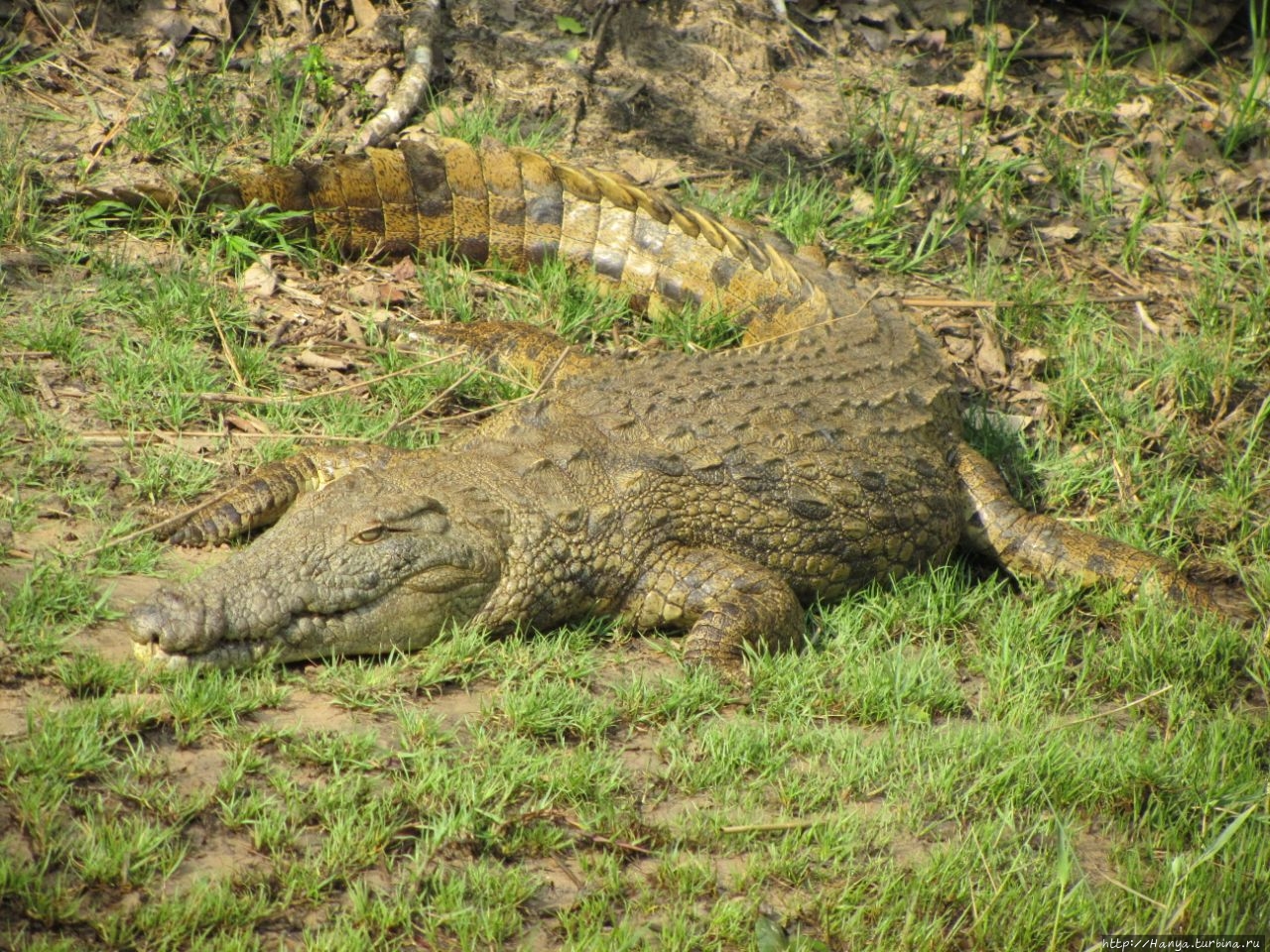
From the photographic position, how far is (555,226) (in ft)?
20.6

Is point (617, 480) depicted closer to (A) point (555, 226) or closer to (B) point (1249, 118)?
(A) point (555, 226)

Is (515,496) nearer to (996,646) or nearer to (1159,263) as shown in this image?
(996,646)

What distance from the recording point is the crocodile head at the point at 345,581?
370cm

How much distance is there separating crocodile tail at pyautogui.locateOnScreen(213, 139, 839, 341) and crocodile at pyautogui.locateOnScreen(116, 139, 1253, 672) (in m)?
0.01

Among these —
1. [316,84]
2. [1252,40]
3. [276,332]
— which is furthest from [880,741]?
[1252,40]

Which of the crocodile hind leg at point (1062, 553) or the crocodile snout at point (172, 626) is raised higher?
the crocodile snout at point (172, 626)

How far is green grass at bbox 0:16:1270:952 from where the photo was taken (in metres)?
3.21

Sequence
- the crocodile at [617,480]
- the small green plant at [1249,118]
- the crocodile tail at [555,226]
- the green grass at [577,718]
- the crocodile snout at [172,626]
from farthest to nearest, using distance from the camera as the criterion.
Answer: the small green plant at [1249,118], the crocodile tail at [555,226], the crocodile at [617,480], the crocodile snout at [172,626], the green grass at [577,718]

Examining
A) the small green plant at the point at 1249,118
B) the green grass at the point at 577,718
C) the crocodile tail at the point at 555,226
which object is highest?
the small green plant at the point at 1249,118

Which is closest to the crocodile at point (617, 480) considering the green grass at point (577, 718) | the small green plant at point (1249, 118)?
the green grass at point (577, 718)

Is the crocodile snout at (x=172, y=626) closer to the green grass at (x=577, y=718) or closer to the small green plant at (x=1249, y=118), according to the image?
the green grass at (x=577, y=718)

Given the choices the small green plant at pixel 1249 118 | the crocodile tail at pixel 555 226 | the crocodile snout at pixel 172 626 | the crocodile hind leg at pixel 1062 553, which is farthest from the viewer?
the small green plant at pixel 1249 118

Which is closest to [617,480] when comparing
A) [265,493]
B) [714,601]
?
[714,601]

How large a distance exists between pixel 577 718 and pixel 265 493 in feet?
4.77
